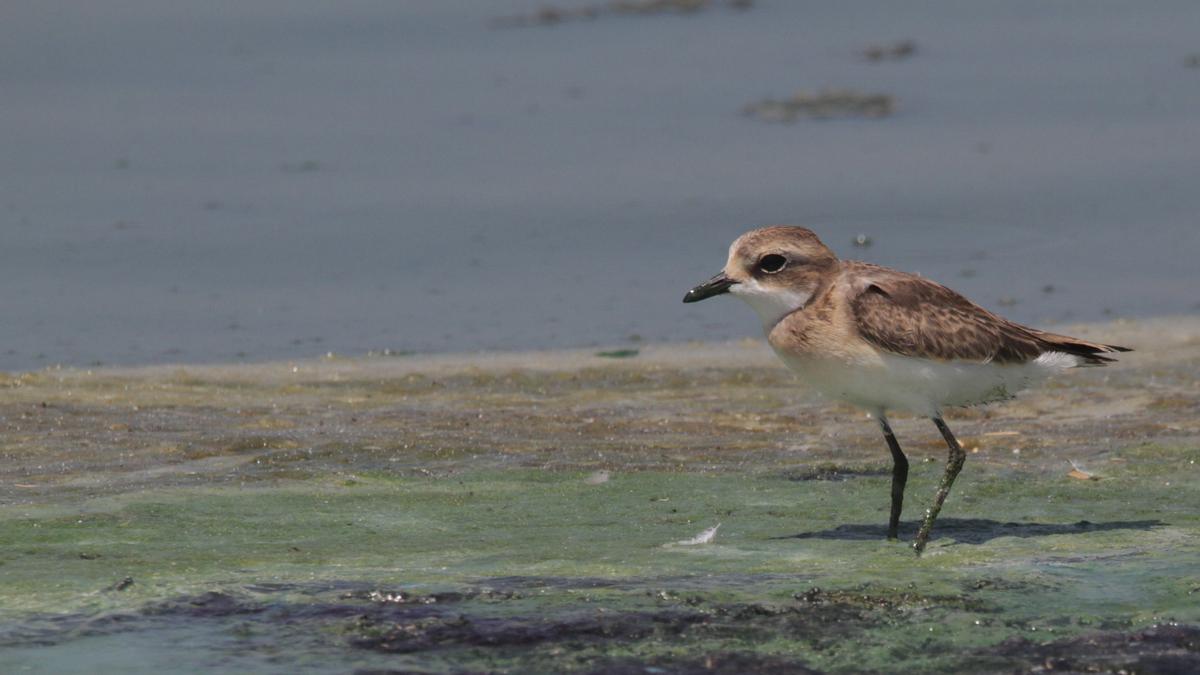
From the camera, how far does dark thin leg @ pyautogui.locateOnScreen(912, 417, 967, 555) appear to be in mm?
7043

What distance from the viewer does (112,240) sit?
1312cm

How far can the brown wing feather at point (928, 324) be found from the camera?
698cm

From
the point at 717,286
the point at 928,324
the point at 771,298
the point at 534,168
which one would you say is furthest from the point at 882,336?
the point at 534,168

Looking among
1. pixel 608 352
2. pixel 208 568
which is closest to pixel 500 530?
pixel 208 568

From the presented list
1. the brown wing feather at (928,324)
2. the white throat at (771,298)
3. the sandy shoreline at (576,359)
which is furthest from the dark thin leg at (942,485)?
the sandy shoreline at (576,359)

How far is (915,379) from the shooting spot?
7.04m

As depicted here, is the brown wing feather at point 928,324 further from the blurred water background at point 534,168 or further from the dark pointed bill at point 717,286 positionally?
the blurred water background at point 534,168

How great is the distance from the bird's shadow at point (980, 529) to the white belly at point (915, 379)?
17.9 inches

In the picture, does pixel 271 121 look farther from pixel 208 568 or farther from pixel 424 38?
pixel 208 568

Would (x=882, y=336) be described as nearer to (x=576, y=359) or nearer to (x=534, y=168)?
(x=576, y=359)

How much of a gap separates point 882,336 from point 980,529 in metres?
0.93

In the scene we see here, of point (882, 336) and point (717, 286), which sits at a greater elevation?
point (717, 286)

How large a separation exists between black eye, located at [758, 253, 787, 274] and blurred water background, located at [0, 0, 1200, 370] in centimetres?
417

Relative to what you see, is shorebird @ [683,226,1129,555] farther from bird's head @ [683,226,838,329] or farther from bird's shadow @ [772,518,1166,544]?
bird's shadow @ [772,518,1166,544]
